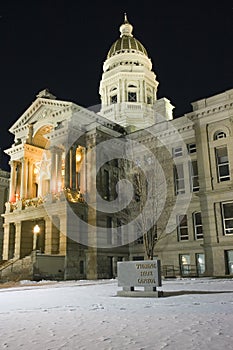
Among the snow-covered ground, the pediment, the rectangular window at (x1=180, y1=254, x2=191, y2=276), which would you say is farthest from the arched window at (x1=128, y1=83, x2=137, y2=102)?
the snow-covered ground

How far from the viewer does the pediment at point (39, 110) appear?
44688mm

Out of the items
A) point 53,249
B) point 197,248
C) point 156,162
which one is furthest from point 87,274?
point 156,162

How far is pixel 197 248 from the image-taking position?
34.4m

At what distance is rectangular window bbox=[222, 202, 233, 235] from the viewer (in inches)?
1287

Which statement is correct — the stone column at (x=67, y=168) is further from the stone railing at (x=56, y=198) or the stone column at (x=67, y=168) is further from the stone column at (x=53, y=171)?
the stone column at (x=53, y=171)

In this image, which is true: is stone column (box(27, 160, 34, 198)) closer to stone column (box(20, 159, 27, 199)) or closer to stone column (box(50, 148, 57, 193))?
stone column (box(20, 159, 27, 199))

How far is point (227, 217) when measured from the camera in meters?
33.1

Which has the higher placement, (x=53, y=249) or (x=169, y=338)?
(x=53, y=249)

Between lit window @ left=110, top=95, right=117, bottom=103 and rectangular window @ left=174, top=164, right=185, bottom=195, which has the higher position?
lit window @ left=110, top=95, right=117, bottom=103

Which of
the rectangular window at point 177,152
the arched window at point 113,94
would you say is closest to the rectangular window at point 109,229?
the rectangular window at point 177,152

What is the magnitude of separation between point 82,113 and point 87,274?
63.0 ft

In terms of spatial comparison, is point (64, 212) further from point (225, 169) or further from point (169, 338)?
point (169, 338)

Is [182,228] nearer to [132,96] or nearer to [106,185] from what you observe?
[106,185]

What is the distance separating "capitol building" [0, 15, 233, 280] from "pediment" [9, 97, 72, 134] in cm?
15
